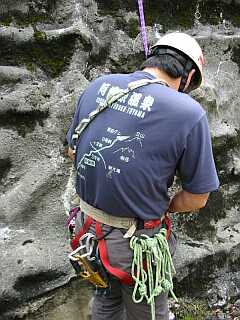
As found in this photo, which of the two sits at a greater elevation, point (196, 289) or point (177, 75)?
point (177, 75)

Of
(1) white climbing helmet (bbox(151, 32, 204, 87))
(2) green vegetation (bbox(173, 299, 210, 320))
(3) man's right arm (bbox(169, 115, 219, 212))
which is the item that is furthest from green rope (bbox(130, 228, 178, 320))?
(2) green vegetation (bbox(173, 299, 210, 320))

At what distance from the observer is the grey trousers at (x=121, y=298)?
9.40 feet

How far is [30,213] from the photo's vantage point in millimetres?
3967

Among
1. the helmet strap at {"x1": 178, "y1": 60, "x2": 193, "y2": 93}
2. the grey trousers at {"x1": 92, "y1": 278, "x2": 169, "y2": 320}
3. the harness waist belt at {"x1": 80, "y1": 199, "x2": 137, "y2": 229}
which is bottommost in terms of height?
the grey trousers at {"x1": 92, "y1": 278, "x2": 169, "y2": 320}

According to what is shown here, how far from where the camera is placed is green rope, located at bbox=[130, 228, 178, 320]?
9.28 feet

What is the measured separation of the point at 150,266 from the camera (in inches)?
113

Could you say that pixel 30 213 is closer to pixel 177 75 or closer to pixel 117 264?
pixel 117 264

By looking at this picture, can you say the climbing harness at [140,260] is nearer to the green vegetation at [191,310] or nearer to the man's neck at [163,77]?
the man's neck at [163,77]

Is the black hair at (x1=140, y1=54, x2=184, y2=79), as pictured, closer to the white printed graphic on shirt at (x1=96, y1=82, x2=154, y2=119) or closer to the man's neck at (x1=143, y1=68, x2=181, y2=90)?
the man's neck at (x1=143, y1=68, x2=181, y2=90)

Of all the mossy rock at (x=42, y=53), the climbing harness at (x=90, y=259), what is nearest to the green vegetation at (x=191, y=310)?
the climbing harness at (x=90, y=259)

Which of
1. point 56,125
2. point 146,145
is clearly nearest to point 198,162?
point 146,145

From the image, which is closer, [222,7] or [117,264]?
[117,264]

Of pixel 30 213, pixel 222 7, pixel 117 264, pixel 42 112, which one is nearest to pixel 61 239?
pixel 30 213

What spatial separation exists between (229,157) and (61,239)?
1.62 metres
